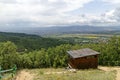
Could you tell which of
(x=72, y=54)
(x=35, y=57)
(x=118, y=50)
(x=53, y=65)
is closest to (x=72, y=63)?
(x=72, y=54)

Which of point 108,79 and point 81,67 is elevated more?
point 108,79

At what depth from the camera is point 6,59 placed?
49344mm

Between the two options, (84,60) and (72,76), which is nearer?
(72,76)

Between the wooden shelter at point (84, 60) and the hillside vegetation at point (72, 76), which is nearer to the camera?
the hillside vegetation at point (72, 76)

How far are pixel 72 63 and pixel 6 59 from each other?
14.0 metres

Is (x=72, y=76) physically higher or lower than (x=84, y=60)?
higher

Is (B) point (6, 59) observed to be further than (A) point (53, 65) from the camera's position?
No

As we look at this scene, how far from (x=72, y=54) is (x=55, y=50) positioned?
12.3m

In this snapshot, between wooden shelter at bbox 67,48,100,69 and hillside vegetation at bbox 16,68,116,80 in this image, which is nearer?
hillside vegetation at bbox 16,68,116,80

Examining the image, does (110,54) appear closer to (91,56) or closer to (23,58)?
(91,56)

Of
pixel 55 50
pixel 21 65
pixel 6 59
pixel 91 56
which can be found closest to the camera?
pixel 91 56

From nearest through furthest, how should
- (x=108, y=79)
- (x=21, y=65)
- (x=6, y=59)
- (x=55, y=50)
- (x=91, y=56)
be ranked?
(x=108, y=79) → (x=91, y=56) → (x=6, y=59) → (x=21, y=65) → (x=55, y=50)

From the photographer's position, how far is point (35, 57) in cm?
5597

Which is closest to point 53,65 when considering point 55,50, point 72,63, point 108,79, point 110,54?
point 55,50
